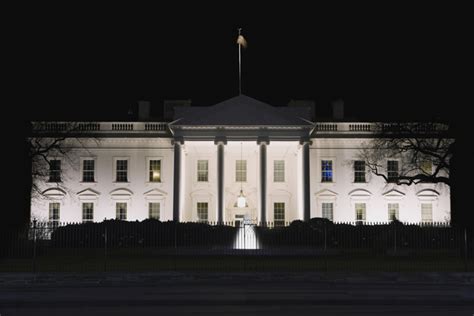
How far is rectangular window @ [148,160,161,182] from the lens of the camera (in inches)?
1956

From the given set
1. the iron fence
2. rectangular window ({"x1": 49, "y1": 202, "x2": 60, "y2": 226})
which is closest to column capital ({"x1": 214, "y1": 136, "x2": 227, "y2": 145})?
the iron fence

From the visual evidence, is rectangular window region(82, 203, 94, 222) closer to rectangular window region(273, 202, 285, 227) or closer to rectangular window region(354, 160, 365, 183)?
Answer: rectangular window region(273, 202, 285, 227)

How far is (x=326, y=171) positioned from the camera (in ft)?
163

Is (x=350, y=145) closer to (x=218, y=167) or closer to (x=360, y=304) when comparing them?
(x=218, y=167)

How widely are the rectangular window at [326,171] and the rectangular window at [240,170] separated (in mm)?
5667

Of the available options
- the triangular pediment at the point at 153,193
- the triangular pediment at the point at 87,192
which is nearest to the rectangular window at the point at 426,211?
the triangular pediment at the point at 153,193

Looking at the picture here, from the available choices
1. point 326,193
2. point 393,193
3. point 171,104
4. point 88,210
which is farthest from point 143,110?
point 393,193

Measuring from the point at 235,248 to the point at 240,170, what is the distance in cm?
2009

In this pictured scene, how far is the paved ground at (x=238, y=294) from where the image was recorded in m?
13.6

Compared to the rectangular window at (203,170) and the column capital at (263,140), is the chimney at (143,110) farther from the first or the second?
the column capital at (263,140)

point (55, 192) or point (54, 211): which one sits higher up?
point (55, 192)

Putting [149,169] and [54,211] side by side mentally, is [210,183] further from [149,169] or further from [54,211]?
[54,211]

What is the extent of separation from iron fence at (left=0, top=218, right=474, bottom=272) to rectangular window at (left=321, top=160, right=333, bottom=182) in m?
15.5

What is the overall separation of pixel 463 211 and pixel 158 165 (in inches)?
1009
